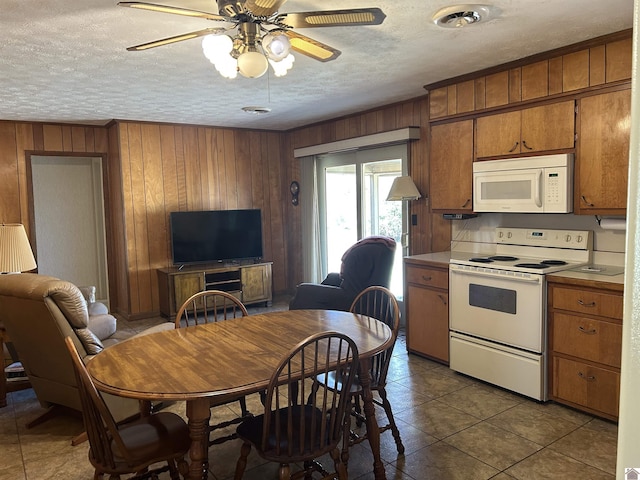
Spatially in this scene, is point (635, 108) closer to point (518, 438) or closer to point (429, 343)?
point (518, 438)

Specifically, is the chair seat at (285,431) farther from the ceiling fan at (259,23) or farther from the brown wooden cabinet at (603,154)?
the brown wooden cabinet at (603,154)

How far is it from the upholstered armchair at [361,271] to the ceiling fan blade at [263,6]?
7.72 feet

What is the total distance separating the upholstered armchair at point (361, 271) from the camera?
13.2 ft

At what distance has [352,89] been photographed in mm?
4422

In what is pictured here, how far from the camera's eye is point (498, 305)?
11.5 ft

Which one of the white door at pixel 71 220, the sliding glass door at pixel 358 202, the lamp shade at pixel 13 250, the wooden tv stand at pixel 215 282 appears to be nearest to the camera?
the lamp shade at pixel 13 250

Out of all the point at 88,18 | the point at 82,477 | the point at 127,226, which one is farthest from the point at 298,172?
the point at 82,477

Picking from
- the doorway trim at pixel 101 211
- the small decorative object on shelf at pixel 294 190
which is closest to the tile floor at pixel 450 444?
the doorway trim at pixel 101 211

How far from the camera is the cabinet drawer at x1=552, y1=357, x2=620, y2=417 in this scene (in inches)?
116

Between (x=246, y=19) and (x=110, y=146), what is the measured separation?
177 inches

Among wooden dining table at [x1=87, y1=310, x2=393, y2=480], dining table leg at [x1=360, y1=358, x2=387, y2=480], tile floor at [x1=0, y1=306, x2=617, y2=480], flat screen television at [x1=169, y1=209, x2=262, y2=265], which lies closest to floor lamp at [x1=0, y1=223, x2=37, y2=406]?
tile floor at [x1=0, y1=306, x2=617, y2=480]

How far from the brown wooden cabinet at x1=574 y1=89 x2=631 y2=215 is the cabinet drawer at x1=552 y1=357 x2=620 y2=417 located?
1016mm

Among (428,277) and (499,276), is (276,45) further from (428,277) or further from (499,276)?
(428,277)

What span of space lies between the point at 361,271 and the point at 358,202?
5.92 ft
